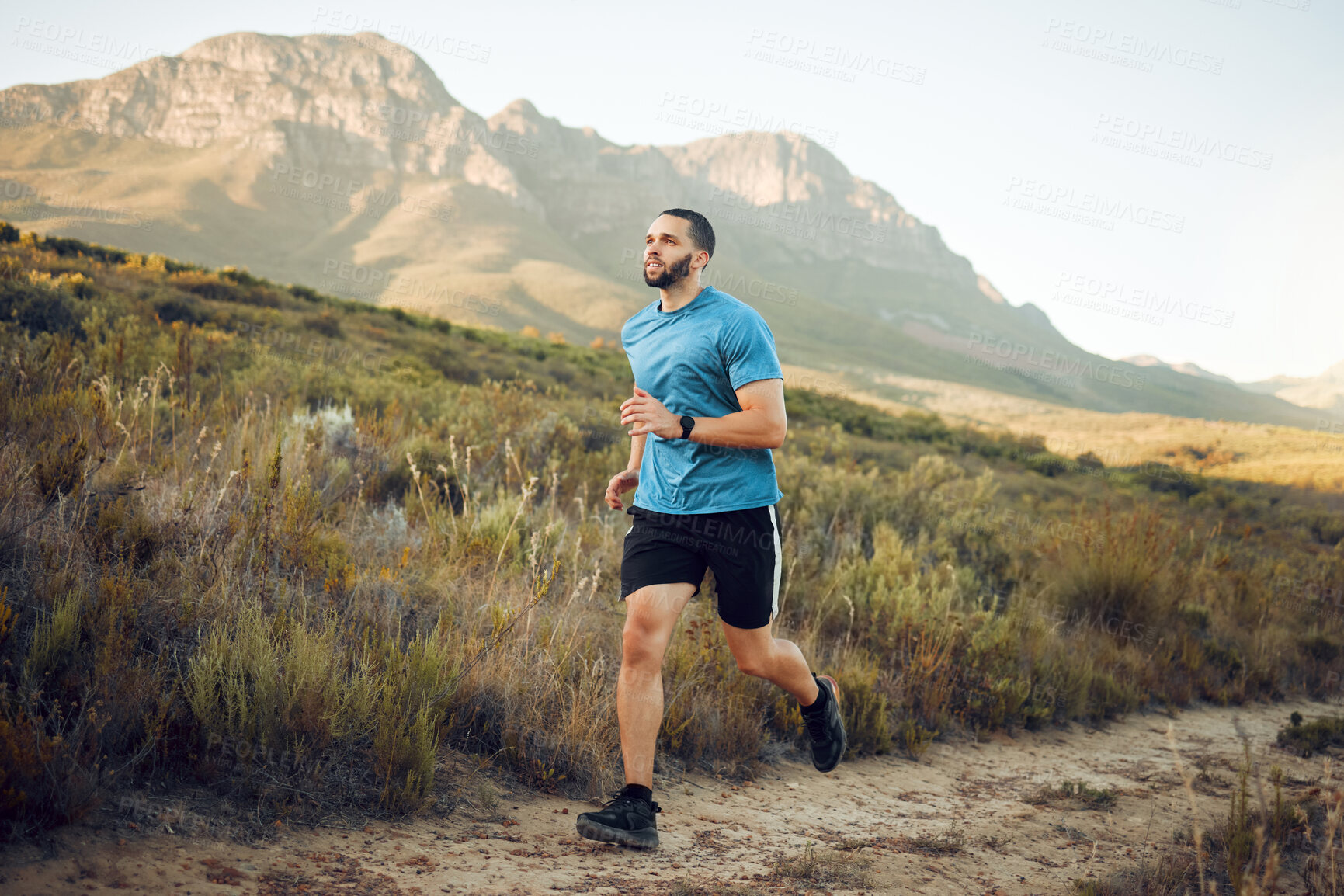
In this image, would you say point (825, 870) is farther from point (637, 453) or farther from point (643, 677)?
point (637, 453)

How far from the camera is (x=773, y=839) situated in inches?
131

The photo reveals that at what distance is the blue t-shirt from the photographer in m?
3.10

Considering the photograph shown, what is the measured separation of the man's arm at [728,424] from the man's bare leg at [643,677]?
64cm

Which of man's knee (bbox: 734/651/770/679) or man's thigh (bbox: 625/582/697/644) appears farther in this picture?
man's knee (bbox: 734/651/770/679)

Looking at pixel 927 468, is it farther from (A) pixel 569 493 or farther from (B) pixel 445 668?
(B) pixel 445 668

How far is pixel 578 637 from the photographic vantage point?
13.7 ft

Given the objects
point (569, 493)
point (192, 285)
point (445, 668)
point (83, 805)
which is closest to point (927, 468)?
point (569, 493)

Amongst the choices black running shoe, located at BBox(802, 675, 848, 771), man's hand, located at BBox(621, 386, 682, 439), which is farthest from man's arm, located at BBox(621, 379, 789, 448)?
black running shoe, located at BBox(802, 675, 848, 771)
